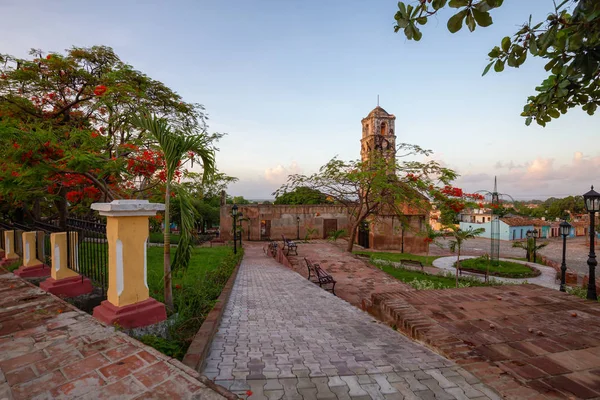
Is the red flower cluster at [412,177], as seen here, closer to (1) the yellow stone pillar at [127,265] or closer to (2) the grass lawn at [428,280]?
(2) the grass lawn at [428,280]

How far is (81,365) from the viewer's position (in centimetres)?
253

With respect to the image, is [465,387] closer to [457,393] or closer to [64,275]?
[457,393]

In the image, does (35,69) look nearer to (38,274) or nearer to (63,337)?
(38,274)

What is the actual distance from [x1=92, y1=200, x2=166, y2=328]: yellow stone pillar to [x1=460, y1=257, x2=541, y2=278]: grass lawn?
47.2 feet

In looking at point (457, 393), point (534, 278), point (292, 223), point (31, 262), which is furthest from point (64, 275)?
point (292, 223)

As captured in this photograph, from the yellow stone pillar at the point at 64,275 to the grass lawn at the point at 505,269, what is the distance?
588 inches

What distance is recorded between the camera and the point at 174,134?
419cm

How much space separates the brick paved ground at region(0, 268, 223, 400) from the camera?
2.17 meters

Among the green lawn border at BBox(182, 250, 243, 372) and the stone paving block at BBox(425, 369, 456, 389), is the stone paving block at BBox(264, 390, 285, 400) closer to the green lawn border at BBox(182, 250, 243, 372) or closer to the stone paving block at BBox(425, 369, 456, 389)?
the green lawn border at BBox(182, 250, 243, 372)

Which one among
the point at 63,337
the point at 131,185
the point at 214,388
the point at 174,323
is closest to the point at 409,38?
the point at 214,388

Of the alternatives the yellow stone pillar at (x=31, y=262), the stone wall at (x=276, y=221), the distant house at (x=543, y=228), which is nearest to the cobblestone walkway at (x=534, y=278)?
the stone wall at (x=276, y=221)

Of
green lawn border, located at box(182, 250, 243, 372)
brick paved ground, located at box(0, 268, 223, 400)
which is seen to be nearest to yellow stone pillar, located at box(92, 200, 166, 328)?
brick paved ground, located at box(0, 268, 223, 400)

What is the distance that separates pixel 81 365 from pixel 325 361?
230 centimetres

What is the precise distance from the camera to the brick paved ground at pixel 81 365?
217cm
